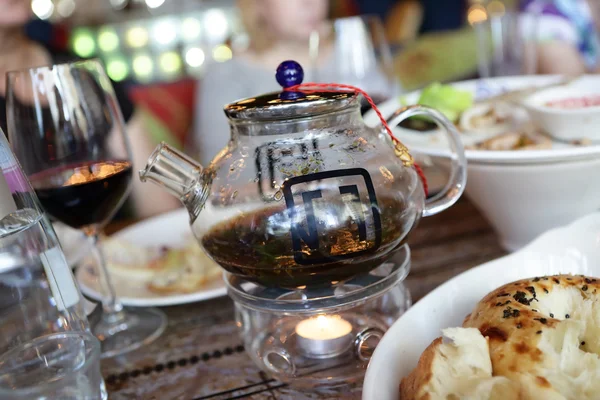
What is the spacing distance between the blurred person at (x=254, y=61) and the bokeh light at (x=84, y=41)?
2.96m

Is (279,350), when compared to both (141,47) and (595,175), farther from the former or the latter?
(141,47)

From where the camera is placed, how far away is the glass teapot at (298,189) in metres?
0.44

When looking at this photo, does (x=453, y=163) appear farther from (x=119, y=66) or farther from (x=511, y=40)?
(x=119, y=66)

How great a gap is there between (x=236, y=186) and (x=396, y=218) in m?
0.14

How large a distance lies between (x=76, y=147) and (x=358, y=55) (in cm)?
52

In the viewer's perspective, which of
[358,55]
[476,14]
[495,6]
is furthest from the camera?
[495,6]

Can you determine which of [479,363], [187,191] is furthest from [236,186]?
[479,363]

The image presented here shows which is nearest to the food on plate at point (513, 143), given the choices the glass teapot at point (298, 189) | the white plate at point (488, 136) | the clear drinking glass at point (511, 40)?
the white plate at point (488, 136)

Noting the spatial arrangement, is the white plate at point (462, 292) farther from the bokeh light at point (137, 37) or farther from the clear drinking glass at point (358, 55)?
the bokeh light at point (137, 37)

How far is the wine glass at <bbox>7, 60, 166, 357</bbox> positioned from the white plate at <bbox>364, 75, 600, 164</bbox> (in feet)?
0.99

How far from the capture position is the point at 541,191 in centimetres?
63

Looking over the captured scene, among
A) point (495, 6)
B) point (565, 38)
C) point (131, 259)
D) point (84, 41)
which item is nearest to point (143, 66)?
point (84, 41)

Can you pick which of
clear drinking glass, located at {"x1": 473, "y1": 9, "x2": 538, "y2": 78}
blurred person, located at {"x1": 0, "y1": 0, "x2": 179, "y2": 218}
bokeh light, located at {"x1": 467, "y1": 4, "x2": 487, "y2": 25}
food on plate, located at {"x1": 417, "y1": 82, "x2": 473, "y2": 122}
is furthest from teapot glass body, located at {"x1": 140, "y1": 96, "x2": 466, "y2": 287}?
bokeh light, located at {"x1": 467, "y1": 4, "x2": 487, "y2": 25}

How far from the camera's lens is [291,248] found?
44 centimetres
